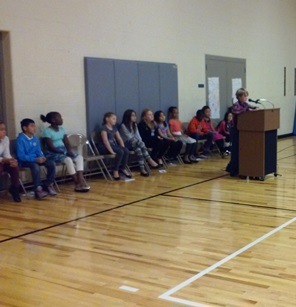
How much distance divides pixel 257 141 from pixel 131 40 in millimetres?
3209

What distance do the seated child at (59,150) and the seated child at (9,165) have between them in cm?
70

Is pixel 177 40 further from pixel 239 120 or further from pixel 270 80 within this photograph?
pixel 270 80

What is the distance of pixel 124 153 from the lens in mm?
7988

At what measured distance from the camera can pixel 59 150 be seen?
713 cm

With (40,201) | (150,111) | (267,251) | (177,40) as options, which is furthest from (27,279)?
(177,40)

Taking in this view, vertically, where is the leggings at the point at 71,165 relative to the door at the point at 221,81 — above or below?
below

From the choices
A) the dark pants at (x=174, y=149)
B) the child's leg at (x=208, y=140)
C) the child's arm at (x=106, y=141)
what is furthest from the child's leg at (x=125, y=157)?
the child's leg at (x=208, y=140)

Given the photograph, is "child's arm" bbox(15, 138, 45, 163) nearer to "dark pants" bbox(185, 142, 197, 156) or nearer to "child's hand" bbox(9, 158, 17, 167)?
"child's hand" bbox(9, 158, 17, 167)

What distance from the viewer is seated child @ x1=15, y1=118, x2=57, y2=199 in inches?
259

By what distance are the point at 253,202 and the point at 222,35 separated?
6435 mm

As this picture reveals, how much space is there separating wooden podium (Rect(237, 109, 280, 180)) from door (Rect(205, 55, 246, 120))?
3.91 m

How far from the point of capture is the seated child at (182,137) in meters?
9.64

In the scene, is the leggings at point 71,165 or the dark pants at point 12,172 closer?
the dark pants at point 12,172

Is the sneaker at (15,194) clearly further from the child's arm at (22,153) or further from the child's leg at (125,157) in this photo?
the child's leg at (125,157)
